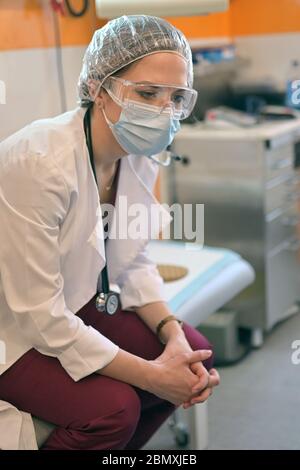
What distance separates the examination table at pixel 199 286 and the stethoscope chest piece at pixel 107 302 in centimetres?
25

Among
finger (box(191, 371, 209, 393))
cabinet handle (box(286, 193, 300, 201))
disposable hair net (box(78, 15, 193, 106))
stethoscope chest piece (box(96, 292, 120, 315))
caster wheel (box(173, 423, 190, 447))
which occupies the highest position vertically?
disposable hair net (box(78, 15, 193, 106))

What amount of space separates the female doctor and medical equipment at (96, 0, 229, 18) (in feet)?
1.34

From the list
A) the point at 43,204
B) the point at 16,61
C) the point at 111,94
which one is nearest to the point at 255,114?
the point at 16,61

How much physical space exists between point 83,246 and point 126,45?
0.42 metres

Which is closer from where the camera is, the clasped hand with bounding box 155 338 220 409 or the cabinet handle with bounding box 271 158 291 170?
the clasped hand with bounding box 155 338 220 409

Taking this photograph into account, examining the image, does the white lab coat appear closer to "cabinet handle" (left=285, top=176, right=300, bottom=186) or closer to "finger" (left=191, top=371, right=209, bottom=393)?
"finger" (left=191, top=371, right=209, bottom=393)

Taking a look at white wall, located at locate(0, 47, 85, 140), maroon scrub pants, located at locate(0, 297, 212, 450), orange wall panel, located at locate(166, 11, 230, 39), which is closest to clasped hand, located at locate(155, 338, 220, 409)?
maroon scrub pants, located at locate(0, 297, 212, 450)

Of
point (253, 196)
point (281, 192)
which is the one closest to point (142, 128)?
point (253, 196)

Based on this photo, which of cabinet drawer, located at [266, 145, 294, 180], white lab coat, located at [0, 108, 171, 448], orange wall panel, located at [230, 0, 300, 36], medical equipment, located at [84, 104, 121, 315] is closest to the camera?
white lab coat, located at [0, 108, 171, 448]

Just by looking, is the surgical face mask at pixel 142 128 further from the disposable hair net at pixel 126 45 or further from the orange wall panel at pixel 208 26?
the orange wall panel at pixel 208 26

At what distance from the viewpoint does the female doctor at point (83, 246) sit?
48.7 inches

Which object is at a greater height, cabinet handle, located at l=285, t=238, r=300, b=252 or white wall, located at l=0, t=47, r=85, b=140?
white wall, located at l=0, t=47, r=85, b=140

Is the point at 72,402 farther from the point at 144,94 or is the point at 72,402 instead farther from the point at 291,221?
the point at 291,221

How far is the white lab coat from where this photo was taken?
1225 mm
